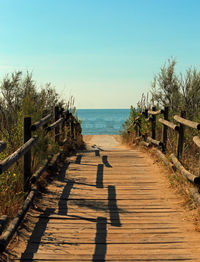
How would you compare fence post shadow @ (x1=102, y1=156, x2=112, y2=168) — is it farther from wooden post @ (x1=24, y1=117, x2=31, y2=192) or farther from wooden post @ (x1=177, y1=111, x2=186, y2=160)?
wooden post @ (x1=24, y1=117, x2=31, y2=192)

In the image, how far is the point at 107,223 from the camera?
166 inches

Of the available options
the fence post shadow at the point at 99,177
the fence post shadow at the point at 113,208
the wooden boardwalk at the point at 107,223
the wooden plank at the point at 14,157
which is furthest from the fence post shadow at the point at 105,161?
the wooden plank at the point at 14,157

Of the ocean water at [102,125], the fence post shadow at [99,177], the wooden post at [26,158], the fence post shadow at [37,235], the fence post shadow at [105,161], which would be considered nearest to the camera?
the fence post shadow at [37,235]

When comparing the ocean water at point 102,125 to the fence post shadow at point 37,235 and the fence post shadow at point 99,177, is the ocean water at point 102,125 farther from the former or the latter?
the fence post shadow at point 37,235

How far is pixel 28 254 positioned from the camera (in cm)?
337

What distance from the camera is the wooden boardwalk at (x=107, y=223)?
3.41 meters

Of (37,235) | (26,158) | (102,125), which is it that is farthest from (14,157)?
(102,125)

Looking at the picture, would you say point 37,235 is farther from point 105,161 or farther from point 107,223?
point 105,161

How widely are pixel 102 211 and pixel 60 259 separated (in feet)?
4.75

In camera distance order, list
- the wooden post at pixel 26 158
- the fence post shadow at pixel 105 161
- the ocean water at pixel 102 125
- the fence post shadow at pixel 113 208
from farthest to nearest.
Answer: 1. the ocean water at pixel 102 125
2. the fence post shadow at pixel 105 161
3. the wooden post at pixel 26 158
4. the fence post shadow at pixel 113 208

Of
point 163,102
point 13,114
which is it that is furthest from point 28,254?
point 163,102

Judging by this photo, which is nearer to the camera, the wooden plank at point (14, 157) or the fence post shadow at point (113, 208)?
the wooden plank at point (14, 157)

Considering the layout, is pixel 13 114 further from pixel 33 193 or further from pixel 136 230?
pixel 136 230

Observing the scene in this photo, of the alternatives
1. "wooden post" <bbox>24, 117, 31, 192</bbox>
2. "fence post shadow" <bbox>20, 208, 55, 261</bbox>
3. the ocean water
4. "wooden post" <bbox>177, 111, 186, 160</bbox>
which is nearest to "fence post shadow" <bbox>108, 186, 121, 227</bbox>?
"fence post shadow" <bbox>20, 208, 55, 261</bbox>
